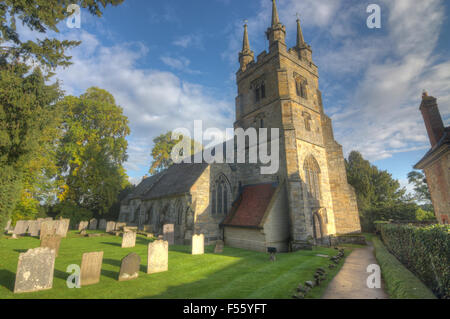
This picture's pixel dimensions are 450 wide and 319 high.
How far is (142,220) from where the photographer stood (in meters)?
24.1

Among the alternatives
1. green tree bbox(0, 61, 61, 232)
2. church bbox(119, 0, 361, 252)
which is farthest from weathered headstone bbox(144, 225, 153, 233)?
green tree bbox(0, 61, 61, 232)

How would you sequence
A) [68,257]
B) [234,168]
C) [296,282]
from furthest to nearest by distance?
[234,168]
[68,257]
[296,282]

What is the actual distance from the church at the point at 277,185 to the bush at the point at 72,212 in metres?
8.09

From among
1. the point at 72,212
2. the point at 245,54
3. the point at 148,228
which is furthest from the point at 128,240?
the point at 245,54

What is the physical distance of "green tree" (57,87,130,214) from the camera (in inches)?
977

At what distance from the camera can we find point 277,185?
665 inches

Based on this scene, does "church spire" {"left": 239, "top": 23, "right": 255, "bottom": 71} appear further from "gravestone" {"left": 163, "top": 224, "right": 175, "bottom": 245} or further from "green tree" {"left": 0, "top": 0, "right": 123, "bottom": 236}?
"gravestone" {"left": 163, "top": 224, "right": 175, "bottom": 245}

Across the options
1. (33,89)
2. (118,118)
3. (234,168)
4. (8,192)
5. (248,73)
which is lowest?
(8,192)

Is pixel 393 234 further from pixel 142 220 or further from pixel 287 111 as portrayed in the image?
pixel 142 220

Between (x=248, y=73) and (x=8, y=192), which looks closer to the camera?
(x=8, y=192)

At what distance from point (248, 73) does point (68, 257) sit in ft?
79.1

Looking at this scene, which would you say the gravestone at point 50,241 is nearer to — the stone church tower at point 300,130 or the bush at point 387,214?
the stone church tower at point 300,130

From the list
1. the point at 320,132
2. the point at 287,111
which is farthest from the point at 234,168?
the point at 320,132

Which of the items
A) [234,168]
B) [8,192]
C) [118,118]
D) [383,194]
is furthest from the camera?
[383,194]
